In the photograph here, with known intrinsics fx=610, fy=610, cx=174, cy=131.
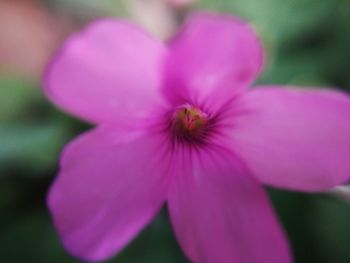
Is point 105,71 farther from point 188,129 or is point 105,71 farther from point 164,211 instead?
point 164,211

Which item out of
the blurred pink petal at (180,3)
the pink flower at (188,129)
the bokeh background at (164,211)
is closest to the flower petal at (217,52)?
the pink flower at (188,129)

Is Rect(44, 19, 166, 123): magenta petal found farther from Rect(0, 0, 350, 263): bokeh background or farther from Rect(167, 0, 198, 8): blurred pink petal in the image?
Rect(167, 0, 198, 8): blurred pink petal

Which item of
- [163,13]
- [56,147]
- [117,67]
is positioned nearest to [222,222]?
[117,67]

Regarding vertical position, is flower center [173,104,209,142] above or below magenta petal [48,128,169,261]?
above

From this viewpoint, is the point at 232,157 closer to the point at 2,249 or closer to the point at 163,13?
the point at 2,249

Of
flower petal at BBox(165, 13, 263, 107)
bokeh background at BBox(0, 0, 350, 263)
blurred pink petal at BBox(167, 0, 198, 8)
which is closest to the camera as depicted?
flower petal at BBox(165, 13, 263, 107)

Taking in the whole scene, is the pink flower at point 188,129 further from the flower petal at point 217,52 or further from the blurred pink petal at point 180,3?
the blurred pink petal at point 180,3

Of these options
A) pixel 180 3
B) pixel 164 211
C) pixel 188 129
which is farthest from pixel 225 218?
pixel 180 3

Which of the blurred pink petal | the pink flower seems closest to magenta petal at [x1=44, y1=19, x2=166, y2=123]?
the pink flower
